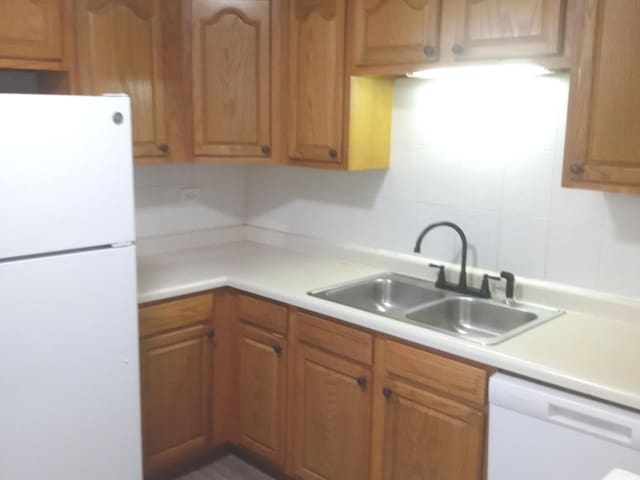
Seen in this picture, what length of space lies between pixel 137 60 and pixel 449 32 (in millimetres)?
1196

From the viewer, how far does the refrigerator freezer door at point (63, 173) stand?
70.7 inches

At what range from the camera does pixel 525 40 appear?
6.41 ft

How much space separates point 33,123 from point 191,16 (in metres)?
1.02

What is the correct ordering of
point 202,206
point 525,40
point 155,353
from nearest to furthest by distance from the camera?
1. point 525,40
2. point 155,353
3. point 202,206

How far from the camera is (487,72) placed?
87.9 inches

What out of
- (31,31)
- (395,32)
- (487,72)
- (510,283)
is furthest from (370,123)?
(31,31)

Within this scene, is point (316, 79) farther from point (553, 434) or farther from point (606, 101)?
point (553, 434)

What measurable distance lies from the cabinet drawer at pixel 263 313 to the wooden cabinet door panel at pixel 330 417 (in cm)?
13

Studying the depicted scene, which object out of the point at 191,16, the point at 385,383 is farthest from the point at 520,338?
the point at 191,16

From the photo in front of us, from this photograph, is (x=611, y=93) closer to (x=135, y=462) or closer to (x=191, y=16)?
(x=191, y=16)

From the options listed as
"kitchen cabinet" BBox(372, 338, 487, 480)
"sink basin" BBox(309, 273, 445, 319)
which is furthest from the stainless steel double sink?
"kitchen cabinet" BBox(372, 338, 487, 480)

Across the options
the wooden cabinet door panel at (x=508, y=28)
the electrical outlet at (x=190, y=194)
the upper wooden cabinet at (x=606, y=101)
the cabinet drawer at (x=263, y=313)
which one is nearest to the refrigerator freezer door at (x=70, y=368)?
the cabinet drawer at (x=263, y=313)

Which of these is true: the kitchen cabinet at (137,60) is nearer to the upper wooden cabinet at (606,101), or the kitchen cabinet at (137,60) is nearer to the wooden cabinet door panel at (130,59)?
the wooden cabinet door panel at (130,59)

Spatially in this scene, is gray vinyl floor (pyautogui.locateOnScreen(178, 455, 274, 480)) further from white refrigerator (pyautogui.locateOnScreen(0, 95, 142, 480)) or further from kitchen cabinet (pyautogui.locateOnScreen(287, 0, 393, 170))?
kitchen cabinet (pyautogui.locateOnScreen(287, 0, 393, 170))
